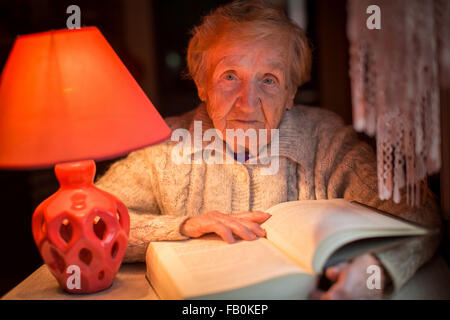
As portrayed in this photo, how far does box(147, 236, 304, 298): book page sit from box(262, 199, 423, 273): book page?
32 mm

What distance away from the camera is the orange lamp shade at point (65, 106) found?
1.16 metres

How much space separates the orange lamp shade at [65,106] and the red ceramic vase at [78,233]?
11 cm

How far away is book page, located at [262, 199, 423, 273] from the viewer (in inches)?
44.6

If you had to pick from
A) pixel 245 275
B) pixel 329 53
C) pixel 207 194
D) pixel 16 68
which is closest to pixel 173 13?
pixel 329 53

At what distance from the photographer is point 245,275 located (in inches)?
44.6

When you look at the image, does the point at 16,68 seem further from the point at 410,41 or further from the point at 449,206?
the point at 449,206

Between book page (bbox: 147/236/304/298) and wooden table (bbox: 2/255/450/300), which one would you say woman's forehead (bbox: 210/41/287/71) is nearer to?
book page (bbox: 147/236/304/298)

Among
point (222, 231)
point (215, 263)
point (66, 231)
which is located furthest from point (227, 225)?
point (66, 231)

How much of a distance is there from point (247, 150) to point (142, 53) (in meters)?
0.81

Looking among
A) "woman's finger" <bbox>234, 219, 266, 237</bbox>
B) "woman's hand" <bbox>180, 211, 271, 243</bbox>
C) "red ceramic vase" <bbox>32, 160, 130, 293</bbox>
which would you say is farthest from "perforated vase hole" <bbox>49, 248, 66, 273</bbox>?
"woman's finger" <bbox>234, 219, 266, 237</bbox>

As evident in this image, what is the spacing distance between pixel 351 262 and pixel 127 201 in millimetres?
705

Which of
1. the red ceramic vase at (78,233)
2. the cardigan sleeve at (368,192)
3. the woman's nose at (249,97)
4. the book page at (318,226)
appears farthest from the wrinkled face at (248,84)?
the red ceramic vase at (78,233)

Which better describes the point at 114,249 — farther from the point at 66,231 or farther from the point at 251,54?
the point at 251,54

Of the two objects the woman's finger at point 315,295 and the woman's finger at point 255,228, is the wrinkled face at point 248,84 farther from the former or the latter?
the woman's finger at point 315,295
